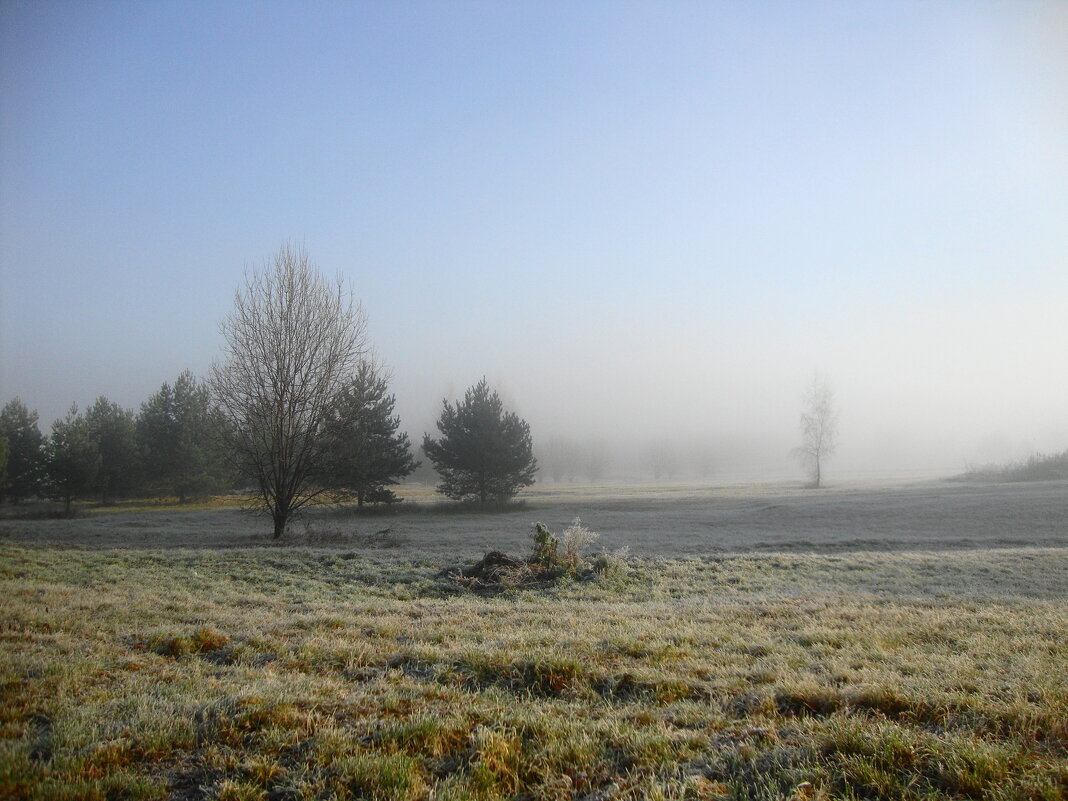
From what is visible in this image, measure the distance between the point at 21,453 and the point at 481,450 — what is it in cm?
3838

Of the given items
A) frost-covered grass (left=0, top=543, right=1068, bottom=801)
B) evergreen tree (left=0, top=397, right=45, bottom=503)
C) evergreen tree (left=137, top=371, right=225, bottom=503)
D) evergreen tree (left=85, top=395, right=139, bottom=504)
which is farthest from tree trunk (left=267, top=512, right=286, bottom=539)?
evergreen tree (left=0, top=397, right=45, bottom=503)

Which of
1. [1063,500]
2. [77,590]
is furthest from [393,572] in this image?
[1063,500]

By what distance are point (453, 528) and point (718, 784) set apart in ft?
84.6

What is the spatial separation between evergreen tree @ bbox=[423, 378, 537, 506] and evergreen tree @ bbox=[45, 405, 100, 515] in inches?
1001

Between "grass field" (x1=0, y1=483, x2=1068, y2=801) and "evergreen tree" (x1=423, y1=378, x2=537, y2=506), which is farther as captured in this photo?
"evergreen tree" (x1=423, y1=378, x2=537, y2=506)

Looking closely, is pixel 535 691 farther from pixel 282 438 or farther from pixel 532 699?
pixel 282 438

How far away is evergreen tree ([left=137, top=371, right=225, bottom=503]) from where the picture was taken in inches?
1912

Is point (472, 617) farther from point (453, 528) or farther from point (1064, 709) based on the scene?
point (453, 528)

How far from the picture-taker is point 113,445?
46.9 m

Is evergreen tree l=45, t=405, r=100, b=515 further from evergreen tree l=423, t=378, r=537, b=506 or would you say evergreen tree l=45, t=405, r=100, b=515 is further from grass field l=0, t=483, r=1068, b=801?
grass field l=0, t=483, r=1068, b=801

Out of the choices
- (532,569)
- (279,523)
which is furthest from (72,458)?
(532,569)

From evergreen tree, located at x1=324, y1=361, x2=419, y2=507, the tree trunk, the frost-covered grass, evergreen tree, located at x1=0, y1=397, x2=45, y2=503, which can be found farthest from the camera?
evergreen tree, located at x1=0, y1=397, x2=45, y2=503

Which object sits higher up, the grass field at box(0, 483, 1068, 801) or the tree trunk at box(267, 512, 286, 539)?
the grass field at box(0, 483, 1068, 801)

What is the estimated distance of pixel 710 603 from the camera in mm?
9867
